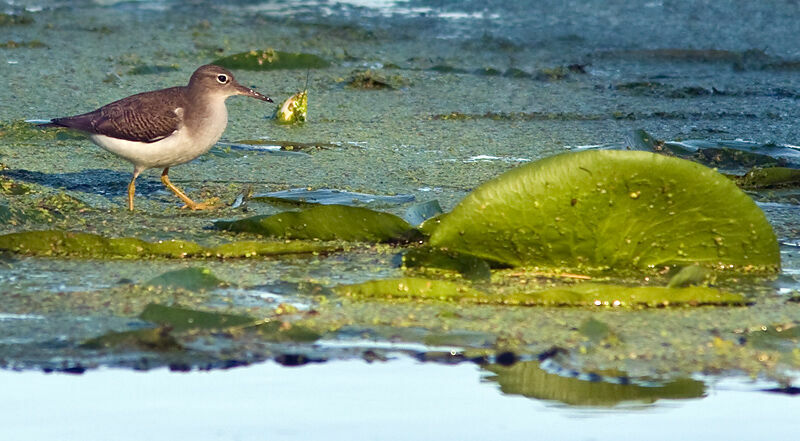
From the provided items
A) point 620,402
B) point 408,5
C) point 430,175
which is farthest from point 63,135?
point 408,5

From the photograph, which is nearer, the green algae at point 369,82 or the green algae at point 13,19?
the green algae at point 369,82

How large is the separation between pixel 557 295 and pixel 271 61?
448 centimetres

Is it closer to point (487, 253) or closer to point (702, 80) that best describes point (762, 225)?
point (487, 253)

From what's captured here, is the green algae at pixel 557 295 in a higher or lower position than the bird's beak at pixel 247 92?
lower

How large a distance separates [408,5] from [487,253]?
6829 mm

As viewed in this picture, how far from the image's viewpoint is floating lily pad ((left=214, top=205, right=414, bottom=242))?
142 inches

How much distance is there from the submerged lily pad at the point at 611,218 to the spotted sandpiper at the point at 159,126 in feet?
5.01

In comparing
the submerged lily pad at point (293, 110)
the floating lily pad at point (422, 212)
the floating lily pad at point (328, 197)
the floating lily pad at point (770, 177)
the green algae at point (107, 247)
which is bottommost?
the green algae at point (107, 247)

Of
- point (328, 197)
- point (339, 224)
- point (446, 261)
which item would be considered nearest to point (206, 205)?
point (328, 197)

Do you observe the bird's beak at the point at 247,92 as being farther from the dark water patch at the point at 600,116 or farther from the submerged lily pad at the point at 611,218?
the submerged lily pad at the point at 611,218

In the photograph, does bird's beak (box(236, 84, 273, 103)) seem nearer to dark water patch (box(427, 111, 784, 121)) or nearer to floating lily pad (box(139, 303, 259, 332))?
dark water patch (box(427, 111, 784, 121))

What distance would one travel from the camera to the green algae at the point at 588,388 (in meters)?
2.37

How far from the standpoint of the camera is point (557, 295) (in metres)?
2.97

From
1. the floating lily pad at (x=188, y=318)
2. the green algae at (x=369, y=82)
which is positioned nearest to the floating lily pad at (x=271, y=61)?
the green algae at (x=369, y=82)
